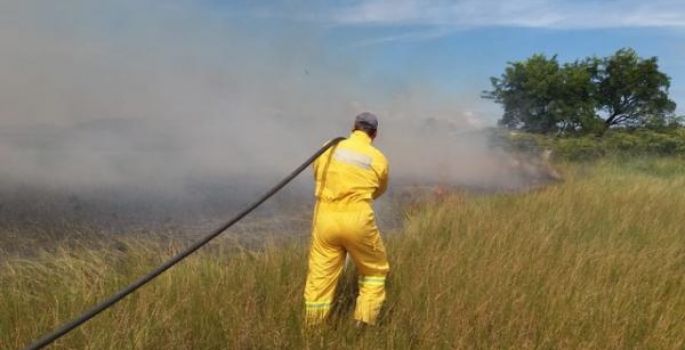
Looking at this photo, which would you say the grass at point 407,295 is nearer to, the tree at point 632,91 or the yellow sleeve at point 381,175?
the yellow sleeve at point 381,175

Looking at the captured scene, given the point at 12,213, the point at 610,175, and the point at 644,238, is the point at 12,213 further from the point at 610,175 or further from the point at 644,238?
the point at 610,175

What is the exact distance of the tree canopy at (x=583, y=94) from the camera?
22688mm

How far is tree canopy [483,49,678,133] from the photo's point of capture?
893 inches

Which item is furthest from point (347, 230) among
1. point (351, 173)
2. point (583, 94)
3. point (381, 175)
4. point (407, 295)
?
point (583, 94)

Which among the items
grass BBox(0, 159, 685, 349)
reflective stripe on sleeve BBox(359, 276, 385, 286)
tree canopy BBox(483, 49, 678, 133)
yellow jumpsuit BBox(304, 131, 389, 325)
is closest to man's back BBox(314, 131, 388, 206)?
yellow jumpsuit BBox(304, 131, 389, 325)

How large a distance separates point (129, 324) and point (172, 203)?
A: 426 centimetres

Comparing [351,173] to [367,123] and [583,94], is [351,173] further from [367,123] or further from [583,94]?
[583,94]

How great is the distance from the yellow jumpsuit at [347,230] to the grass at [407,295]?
0.53ft

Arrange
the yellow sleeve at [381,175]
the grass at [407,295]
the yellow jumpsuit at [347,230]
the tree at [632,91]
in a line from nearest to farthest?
the grass at [407,295] < the yellow jumpsuit at [347,230] < the yellow sleeve at [381,175] < the tree at [632,91]

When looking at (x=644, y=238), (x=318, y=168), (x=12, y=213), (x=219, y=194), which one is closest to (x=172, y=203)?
(x=219, y=194)

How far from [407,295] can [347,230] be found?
2.56 ft

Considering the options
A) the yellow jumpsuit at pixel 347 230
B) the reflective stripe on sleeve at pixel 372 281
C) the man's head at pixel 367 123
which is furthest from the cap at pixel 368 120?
the reflective stripe on sleeve at pixel 372 281

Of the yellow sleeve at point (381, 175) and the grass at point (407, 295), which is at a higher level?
the yellow sleeve at point (381, 175)

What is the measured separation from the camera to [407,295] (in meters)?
4.42
